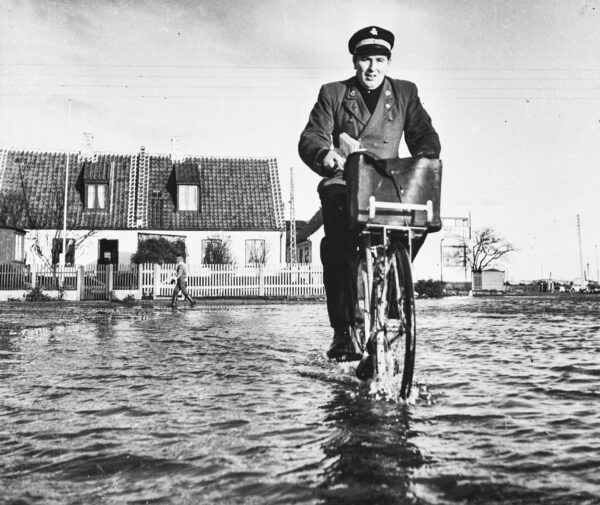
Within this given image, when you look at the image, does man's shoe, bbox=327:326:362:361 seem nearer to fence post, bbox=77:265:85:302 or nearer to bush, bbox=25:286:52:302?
bush, bbox=25:286:52:302

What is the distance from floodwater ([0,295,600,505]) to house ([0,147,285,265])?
110 feet

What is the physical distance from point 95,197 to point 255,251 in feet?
32.6

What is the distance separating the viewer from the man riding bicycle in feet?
14.0

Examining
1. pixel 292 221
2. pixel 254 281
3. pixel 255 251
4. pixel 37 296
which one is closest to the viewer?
pixel 37 296

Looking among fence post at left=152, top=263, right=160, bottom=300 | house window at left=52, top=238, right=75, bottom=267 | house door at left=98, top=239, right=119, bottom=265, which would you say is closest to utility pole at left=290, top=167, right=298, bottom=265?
house door at left=98, top=239, right=119, bottom=265

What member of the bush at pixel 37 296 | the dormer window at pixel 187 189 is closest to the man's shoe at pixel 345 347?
the bush at pixel 37 296

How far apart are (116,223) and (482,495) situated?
37580mm

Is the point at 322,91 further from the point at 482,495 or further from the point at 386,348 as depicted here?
the point at 482,495

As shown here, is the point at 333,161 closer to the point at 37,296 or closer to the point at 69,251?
the point at 37,296

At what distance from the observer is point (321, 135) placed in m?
4.35

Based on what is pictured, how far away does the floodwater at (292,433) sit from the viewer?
1.95 meters

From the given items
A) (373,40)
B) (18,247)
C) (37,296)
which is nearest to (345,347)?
(373,40)

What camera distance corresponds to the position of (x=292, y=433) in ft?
8.57

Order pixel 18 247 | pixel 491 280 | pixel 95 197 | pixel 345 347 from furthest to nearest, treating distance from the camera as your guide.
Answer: pixel 491 280
pixel 95 197
pixel 18 247
pixel 345 347
